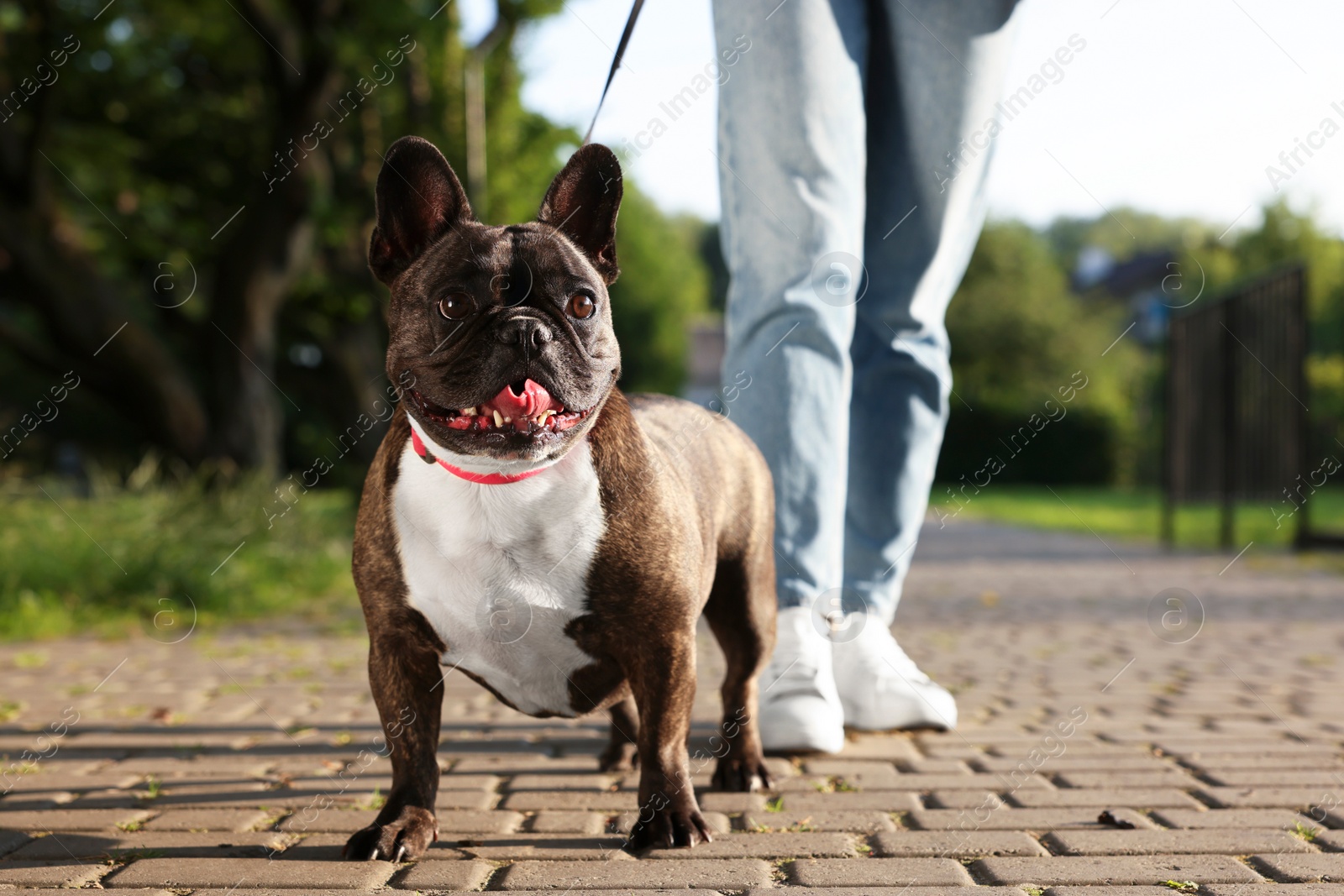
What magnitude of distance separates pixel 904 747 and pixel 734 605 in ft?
3.14

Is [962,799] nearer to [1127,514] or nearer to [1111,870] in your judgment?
[1111,870]

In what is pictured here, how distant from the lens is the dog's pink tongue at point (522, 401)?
2.25m

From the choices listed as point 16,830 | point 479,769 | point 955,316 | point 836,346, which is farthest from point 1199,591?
point 955,316

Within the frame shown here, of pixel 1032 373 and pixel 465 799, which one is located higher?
pixel 1032 373

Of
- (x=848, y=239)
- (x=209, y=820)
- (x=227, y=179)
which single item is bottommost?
(x=209, y=820)

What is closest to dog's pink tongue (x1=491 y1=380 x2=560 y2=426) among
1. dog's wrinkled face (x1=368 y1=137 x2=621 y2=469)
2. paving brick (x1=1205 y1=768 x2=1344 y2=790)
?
dog's wrinkled face (x1=368 y1=137 x2=621 y2=469)

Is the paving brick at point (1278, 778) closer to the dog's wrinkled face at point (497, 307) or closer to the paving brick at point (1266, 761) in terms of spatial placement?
the paving brick at point (1266, 761)

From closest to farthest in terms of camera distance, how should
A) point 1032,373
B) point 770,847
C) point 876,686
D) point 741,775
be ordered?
point 770,847 < point 741,775 < point 876,686 < point 1032,373

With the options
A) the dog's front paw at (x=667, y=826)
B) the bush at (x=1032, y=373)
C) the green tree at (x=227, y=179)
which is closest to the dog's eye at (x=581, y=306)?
the dog's front paw at (x=667, y=826)

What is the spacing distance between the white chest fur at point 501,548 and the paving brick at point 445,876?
461 millimetres

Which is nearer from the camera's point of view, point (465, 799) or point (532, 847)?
point (532, 847)

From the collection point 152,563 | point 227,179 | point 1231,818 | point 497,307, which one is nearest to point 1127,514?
point 227,179

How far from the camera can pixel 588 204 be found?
8.40 feet

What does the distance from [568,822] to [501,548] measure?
31.5 inches
